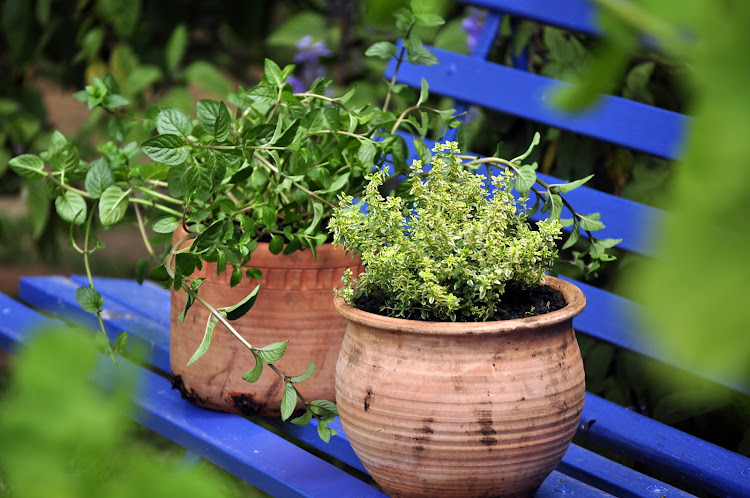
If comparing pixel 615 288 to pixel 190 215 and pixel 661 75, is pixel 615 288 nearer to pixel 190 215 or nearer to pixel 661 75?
pixel 661 75

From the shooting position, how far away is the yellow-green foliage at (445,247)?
991 mm

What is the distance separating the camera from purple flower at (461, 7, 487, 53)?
214cm

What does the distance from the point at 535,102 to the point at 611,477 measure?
0.84 metres

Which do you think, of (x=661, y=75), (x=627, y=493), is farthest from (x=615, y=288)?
(x=627, y=493)

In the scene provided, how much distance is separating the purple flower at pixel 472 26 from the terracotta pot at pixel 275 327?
3.52 feet

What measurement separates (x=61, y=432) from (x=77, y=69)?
336 centimetres

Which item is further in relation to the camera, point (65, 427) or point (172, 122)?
point (172, 122)

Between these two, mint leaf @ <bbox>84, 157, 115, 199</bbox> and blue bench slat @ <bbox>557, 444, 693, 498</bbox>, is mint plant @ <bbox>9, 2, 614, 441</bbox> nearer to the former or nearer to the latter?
mint leaf @ <bbox>84, 157, 115, 199</bbox>

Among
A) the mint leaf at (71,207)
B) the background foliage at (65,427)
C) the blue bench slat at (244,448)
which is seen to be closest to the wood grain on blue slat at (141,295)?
the blue bench slat at (244,448)

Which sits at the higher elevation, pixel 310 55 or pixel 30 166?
pixel 310 55

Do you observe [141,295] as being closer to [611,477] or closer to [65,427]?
[611,477]

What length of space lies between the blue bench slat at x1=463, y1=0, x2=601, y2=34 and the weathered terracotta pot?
0.84 metres

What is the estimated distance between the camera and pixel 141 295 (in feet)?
6.55

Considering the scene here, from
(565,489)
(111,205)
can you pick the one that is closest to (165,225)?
(111,205)
